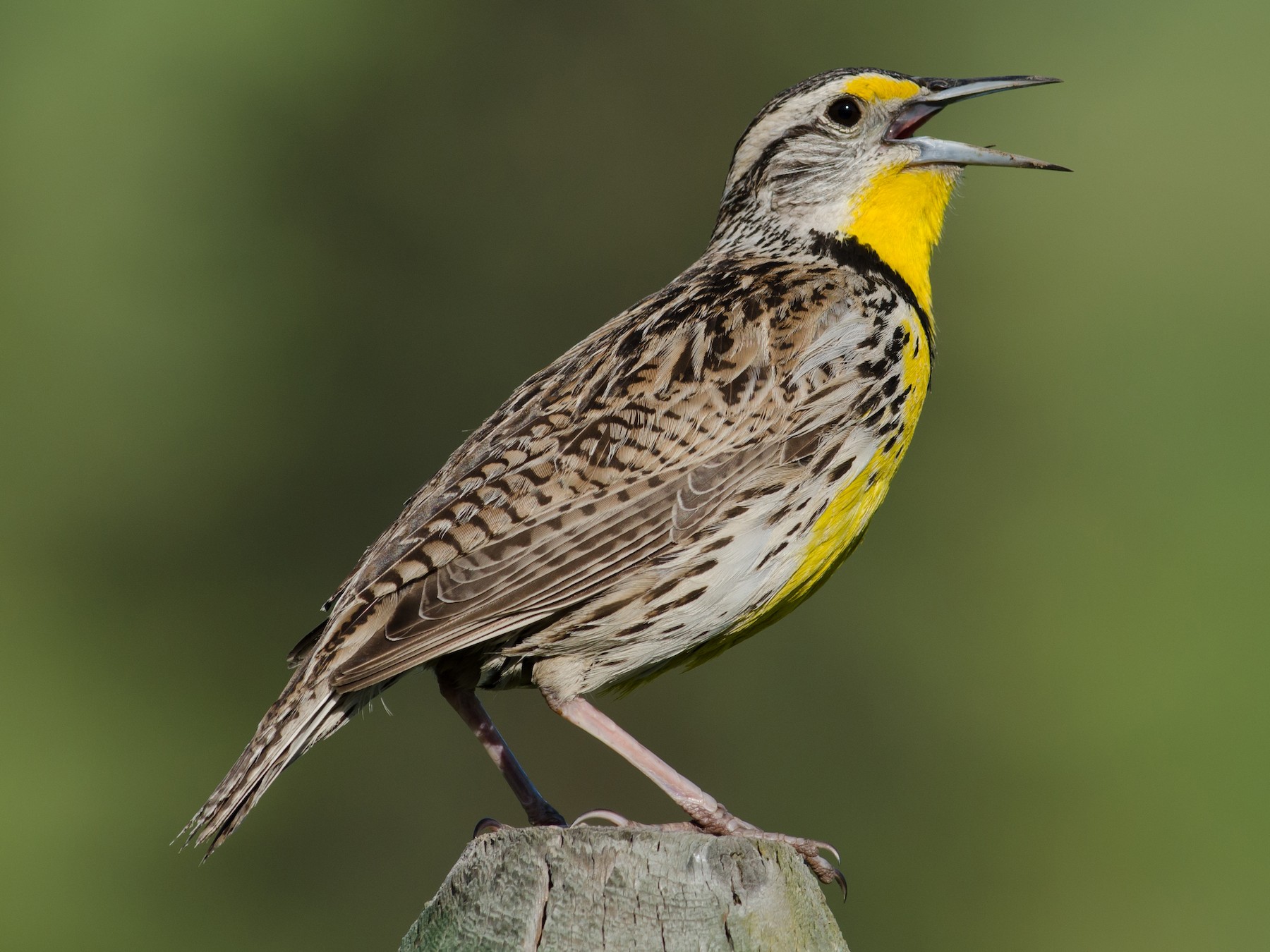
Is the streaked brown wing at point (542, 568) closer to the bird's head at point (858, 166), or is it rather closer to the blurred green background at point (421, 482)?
the bird's head at point (858, 166)

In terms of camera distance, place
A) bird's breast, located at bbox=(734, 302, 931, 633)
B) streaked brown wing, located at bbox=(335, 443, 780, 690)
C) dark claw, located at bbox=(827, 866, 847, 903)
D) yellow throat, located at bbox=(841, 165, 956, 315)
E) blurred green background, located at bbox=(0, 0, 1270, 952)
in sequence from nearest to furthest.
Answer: dark claw, located at bbox=(827, 866, 847, 903) → streaked brown wing, located at bbox=(335, 443, 780, 690) → bird's breast, located at bbox=(734, 302, 931, 633) → yellow throat, located at bbox=(841, 165, 956, 315) → blurred green background, located at bbox=(0, 0, 1270, 952)

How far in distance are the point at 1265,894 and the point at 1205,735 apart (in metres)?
1.35

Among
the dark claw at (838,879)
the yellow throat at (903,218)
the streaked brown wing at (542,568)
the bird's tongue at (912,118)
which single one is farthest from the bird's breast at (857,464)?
the bird's tongue at (912,118)

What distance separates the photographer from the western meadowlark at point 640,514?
3.82 m

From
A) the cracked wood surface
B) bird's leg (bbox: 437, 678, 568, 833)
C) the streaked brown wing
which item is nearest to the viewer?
the cracked wood surface

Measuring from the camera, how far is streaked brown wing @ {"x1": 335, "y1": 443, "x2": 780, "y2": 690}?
3758 mm

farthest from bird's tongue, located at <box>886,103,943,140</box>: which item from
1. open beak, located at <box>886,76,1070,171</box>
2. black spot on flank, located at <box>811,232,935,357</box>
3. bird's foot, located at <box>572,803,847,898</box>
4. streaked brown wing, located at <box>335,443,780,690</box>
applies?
bird's foot, located at <box>572,803,847,898</box>

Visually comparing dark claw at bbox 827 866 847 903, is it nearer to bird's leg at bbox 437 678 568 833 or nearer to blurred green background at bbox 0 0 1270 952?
bird's leg at bbox 437 678 568 833

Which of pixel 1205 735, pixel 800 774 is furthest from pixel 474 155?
pixel 1205 735

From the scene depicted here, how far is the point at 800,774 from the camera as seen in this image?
11.6 metres

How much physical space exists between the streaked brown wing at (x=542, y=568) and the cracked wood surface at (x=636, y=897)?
2.95ft

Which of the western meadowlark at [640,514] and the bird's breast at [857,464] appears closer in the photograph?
the western meadowlark at [640,514]

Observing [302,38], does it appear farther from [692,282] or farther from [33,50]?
[692,282]

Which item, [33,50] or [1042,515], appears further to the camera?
[1042,515]
